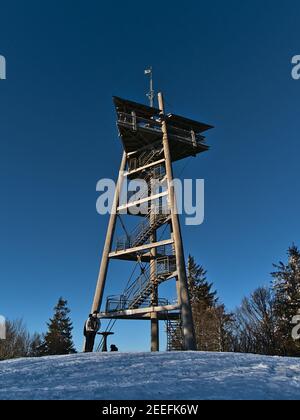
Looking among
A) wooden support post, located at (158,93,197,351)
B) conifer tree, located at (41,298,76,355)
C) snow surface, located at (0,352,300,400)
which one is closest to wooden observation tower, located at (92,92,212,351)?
wooden support post, located at (158,93,197,351)

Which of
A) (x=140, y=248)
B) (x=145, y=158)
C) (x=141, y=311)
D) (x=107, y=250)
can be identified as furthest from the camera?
(x=145, y=158)

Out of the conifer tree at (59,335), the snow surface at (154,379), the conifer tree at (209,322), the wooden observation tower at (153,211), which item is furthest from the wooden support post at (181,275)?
the conifer tree at (59,335)

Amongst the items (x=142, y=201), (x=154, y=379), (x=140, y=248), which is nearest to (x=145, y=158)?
(x=142, y=201)

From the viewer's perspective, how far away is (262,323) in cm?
3750

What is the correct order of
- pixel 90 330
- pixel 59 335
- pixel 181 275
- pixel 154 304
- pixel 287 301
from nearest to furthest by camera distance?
pixel 90 330 → pixel 181 275 → pixel 154 304 → pixel 287 301 → pixel 59 335

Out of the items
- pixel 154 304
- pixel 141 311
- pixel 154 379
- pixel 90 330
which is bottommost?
pixel 154 379

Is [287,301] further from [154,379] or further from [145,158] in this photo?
[154,379]

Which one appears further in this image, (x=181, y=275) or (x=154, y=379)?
(x=181, y=275)

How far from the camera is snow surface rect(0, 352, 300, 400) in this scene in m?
5.92

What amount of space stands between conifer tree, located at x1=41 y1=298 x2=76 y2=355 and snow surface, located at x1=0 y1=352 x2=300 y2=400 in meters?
43.4

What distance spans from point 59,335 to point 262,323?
27725 mm

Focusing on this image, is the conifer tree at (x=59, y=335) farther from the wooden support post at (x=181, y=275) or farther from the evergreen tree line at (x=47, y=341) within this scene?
the wooden support post at (x=181, y=275)
